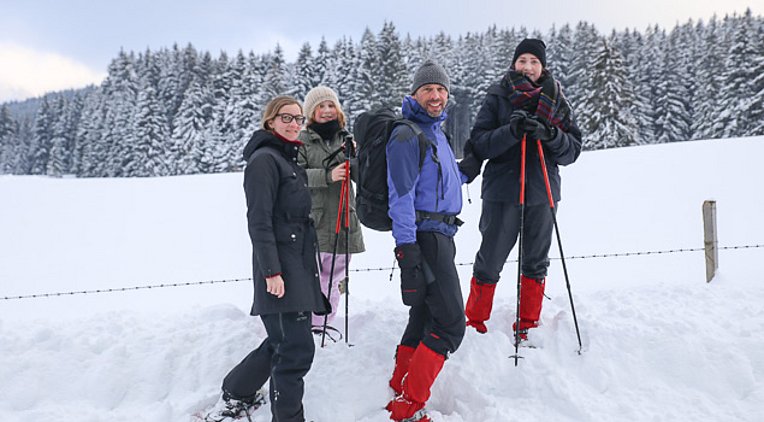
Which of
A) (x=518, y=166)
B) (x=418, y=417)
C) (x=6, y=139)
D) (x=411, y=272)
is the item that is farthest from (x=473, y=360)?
(x=6, y=139)

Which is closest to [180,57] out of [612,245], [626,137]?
[626,137]

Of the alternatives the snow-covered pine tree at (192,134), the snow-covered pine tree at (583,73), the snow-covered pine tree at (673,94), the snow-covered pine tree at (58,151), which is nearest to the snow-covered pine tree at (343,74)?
the snow-covered pine tree at (192,134)

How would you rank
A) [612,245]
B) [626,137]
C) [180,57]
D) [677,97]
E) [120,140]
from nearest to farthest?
[612,245] < [626,137] < [677,97] < [120,140] < [180,57]

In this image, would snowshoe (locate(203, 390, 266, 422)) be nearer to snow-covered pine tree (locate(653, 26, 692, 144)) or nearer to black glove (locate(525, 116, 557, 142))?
black glove (locate(525, 116, 557, 142))

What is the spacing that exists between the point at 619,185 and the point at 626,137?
2275 cm

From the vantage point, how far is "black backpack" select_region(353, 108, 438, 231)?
11.4 ft

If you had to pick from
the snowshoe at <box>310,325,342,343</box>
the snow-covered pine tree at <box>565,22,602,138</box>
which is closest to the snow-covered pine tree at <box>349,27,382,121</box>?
the snow-covered pine tree at <box>565,22,602,138</box>

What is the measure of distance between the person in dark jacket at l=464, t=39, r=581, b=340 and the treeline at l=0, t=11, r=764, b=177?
3601cm

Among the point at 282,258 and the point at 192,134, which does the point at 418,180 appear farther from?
the point at 192,134

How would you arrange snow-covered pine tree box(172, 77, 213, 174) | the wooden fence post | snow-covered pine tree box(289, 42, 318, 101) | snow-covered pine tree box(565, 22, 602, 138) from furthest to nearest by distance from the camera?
snow-covered pine tree box(289, 42, 318, 101), snow-covered pine tree box(172, 77, 213, 174), snow-covered pine tree box(565, 22, 602, 138), the wooden fence post

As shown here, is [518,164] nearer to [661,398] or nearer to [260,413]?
[661,398]

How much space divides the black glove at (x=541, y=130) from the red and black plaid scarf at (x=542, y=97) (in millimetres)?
51

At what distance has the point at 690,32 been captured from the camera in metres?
52.6

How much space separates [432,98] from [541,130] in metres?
1.07
